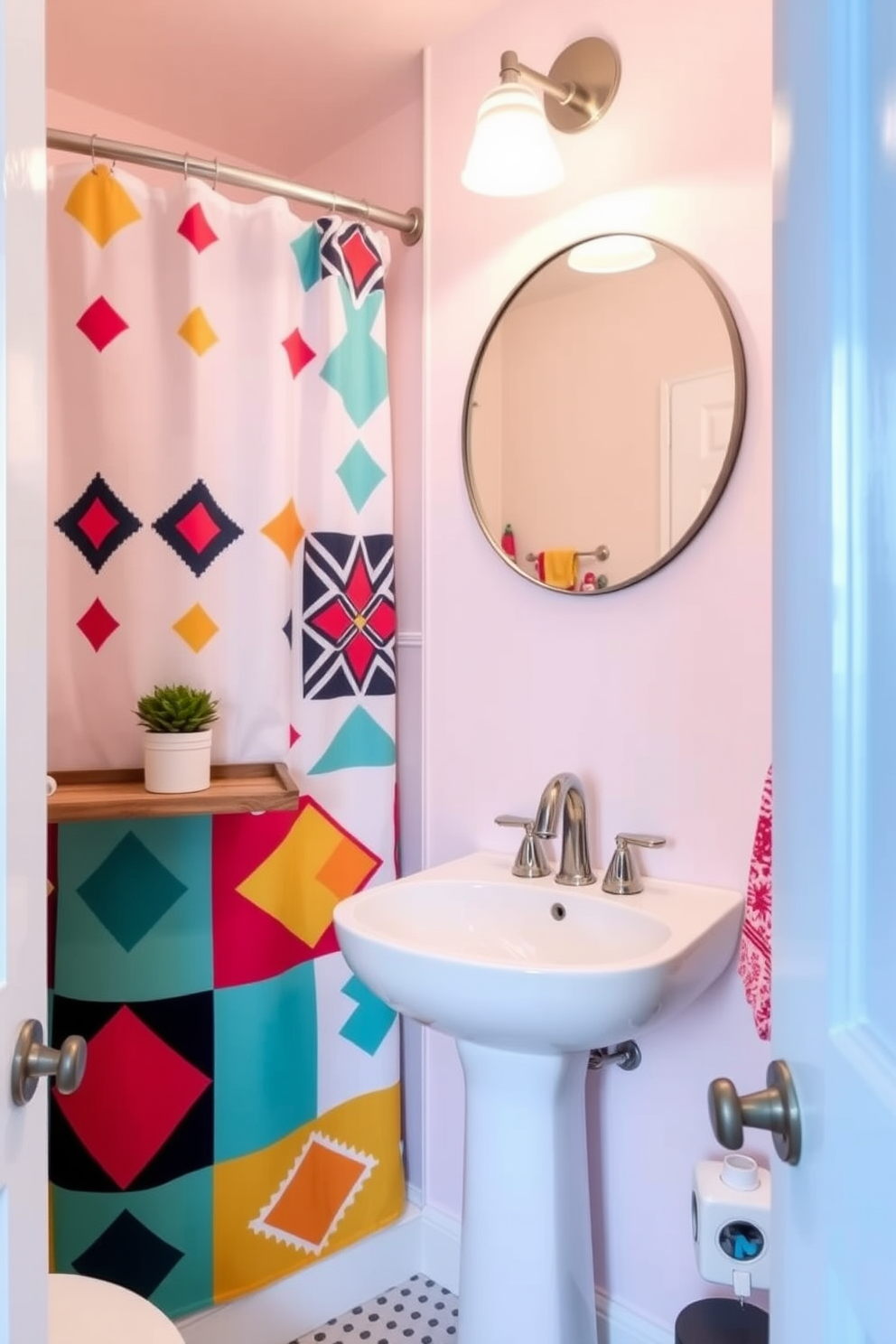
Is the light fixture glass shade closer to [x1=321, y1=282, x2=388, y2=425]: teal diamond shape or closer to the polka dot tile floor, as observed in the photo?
[x1=321, y1=282, x2=388, y2=425]: teal diamond shape

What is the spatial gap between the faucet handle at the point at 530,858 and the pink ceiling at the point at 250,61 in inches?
56.2

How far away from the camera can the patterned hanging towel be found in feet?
3.76

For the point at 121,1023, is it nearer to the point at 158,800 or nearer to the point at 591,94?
the point at 158,800

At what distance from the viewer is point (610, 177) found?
150 centimetres

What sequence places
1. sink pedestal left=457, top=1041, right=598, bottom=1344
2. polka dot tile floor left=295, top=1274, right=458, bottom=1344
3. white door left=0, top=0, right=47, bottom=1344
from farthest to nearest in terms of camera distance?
polka dot tile floor left=295, top=1274, right=458, bottom=1344 < sink pedestal left=457, top=1041, right=598, bottom=1344 < white door left=0, top=0, right=47, bottom=1344

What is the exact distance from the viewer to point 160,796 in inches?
56.4

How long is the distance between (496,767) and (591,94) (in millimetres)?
1136

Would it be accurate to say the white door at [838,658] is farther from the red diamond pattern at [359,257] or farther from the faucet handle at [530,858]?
the red diamond pattern at [359,257]

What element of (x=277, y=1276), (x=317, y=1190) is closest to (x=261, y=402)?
(x=317, y=1190)

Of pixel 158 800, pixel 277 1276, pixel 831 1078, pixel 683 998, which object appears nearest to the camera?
pixel 831 1078

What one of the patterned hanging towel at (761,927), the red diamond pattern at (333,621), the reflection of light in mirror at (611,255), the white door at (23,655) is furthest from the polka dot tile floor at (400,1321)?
the reflection of light in mirror at (611,255)

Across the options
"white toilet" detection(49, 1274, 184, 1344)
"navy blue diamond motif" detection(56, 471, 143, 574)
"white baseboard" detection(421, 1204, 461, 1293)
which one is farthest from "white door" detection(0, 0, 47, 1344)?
"white baseboard" detection(421, 1204, 461, 1293)

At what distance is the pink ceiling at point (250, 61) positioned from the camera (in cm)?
163

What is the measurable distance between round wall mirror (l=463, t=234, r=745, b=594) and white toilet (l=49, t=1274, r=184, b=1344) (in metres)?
1.14
